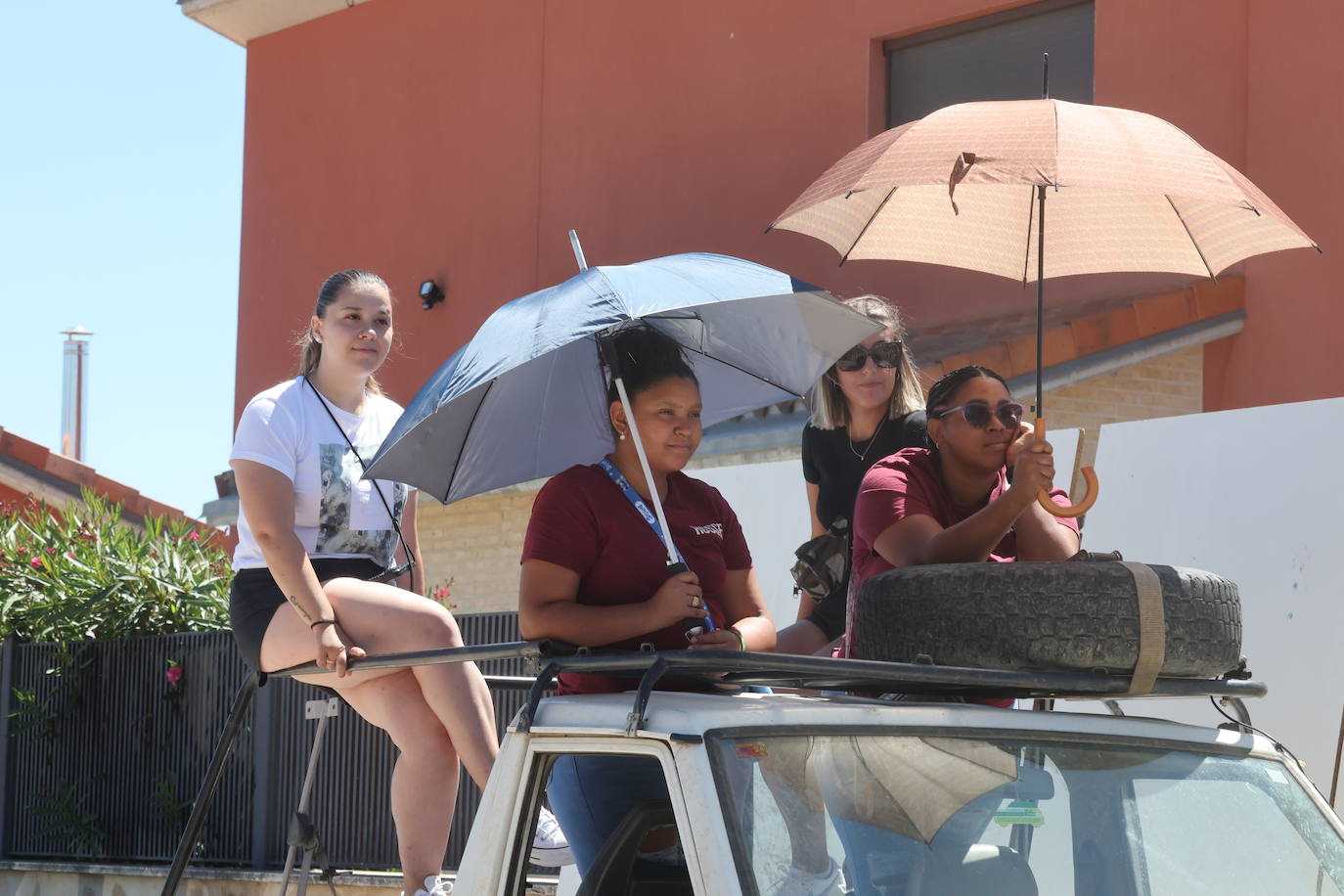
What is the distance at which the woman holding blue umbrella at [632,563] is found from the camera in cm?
307

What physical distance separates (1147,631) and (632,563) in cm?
108

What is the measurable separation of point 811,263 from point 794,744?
1039 centimetres

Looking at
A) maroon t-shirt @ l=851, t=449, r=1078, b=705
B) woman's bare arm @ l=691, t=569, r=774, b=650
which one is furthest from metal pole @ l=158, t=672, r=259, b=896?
maroon t-shirt @ l=851, t=449, r=1078, b=705

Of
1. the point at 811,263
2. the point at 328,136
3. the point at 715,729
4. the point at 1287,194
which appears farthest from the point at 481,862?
the point at 328,136

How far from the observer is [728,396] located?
167 inches

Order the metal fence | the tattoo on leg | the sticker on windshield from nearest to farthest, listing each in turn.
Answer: the sticker on windshield, the tattoo on leg, the metal fence

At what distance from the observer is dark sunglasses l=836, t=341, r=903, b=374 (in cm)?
481

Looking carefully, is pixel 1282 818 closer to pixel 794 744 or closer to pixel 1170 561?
pixel 794 744

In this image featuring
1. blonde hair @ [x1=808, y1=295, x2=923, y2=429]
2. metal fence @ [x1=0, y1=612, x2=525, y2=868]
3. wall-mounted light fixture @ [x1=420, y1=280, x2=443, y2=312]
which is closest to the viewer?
blonde hair @ [x1=808, y1=295, x2=923, y2=429]

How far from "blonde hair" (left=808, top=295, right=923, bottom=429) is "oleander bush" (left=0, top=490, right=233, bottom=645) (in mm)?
6724

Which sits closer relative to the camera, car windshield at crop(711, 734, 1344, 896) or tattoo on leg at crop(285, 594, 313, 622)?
car windshield at crop(711, 734, 1344, 896)

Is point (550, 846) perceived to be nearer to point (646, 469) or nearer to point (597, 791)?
point (597, 791)

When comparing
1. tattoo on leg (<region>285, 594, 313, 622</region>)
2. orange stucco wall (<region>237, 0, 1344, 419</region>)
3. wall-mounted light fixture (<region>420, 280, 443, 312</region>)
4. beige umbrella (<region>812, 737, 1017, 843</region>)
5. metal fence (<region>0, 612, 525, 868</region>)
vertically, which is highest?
orange stucco wall (<region>237, 0, 1344, 419</region>)

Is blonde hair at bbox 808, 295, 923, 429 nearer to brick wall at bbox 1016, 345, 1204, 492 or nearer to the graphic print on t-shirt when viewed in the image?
the graphic print on t-shirt
